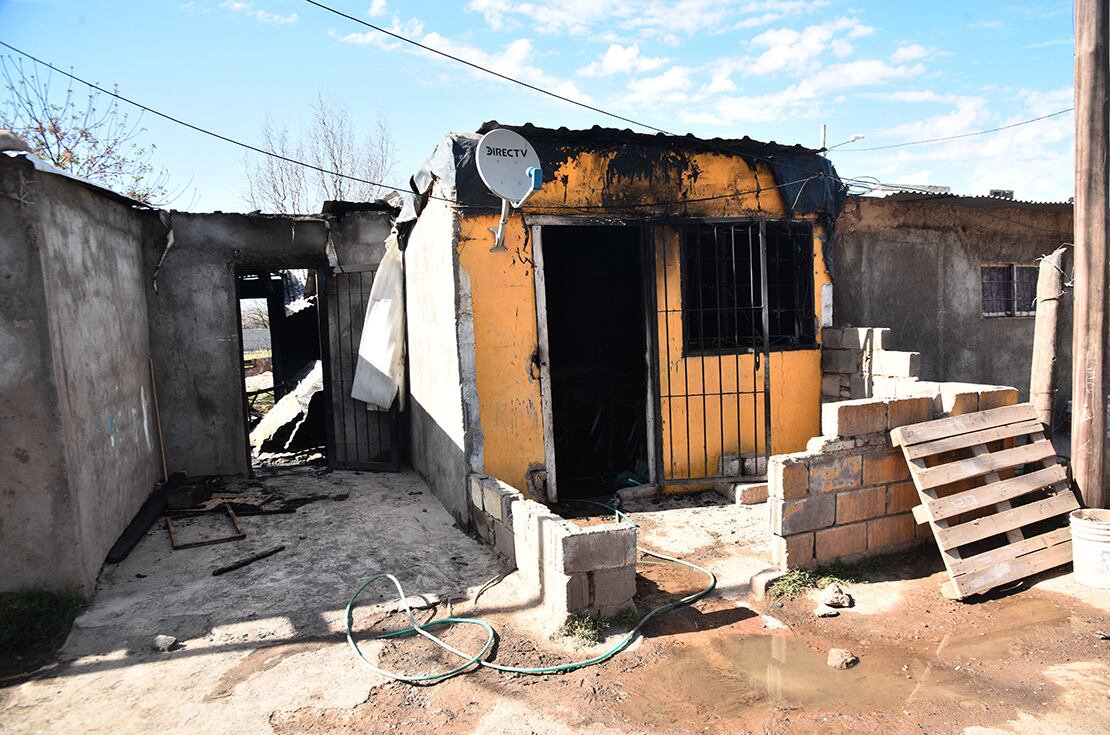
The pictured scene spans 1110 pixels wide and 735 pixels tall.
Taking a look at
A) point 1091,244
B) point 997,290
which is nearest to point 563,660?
point 1091,244

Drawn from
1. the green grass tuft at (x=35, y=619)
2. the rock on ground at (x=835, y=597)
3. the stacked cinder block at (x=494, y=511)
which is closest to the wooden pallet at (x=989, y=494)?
the rock on ground at (x=835, y=597)

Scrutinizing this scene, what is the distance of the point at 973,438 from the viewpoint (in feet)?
16.6

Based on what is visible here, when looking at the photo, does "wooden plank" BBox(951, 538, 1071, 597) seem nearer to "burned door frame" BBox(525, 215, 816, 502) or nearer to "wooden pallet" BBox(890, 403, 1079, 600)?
"wooden pallet" BBox(890, 403, 1079, 600)

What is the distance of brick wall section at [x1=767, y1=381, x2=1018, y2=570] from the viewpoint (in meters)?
4.73

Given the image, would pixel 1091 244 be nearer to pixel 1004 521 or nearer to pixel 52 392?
pixel 1004 521

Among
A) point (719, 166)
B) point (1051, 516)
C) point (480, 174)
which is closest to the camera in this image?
point (1051, 516)

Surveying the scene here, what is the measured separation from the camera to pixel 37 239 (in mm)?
4348

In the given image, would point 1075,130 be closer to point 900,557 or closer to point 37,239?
point 900,557

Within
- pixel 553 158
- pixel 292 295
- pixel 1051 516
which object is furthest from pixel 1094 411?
pixel 292 295

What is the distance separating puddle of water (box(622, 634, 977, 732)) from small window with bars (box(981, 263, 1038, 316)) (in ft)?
23.4

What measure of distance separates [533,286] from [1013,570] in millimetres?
4588

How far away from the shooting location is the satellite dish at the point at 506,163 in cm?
561

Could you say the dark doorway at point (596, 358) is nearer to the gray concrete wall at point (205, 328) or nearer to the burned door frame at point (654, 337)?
the burned door frame at point (654, 337)

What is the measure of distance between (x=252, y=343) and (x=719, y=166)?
103 feet
